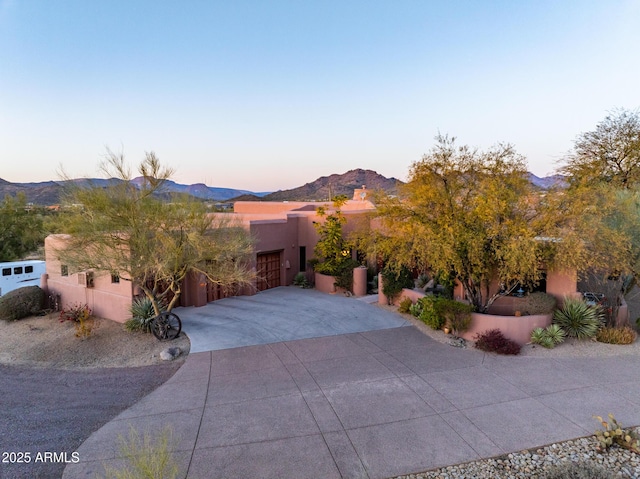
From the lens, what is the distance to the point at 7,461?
18.4ft

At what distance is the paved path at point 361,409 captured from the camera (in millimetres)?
5598

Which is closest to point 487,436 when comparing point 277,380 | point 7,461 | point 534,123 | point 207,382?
point 277,380

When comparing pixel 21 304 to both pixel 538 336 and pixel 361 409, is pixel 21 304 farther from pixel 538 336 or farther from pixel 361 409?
pixel 538 336

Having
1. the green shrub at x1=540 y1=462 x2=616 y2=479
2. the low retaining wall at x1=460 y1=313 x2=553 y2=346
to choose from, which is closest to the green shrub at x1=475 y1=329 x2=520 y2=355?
the low retaining wall at x1=460 y1=313 x2=553 y2=346

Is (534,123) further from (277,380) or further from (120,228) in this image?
(120,228)

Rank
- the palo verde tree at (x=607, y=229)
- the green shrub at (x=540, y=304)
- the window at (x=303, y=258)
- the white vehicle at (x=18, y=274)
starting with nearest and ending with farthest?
1. the palo verde tree at (x=607, y=229)
2. the green shrub at (x=540, y=304)
3. the white vehicle at (x=18, y=274)
4. the window at (x=303, y=258)

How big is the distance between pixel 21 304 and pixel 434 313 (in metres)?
15.2

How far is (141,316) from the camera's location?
11625 mm

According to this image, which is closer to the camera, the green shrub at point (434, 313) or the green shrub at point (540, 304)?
the green shrub at point (540, 304)

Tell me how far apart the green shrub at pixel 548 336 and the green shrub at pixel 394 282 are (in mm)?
5485

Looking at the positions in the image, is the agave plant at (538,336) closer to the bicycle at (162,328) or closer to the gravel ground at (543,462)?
the gravel ground at (543,462)

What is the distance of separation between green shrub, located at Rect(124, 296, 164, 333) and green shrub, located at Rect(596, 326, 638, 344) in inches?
551

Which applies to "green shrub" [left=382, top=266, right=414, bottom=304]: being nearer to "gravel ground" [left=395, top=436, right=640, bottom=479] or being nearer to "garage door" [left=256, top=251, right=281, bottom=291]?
"garage door" [left=256, top=251, right=281, bottom=291]

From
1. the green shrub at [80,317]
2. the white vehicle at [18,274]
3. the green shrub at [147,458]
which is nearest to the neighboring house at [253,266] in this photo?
the green shrub at [80,317]
